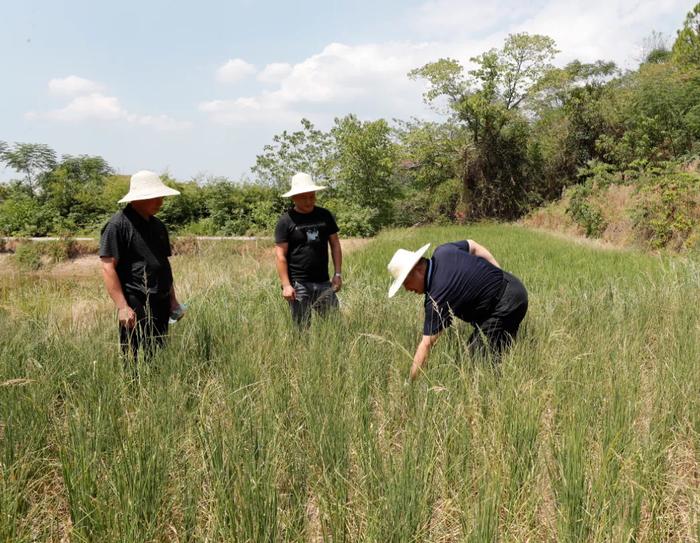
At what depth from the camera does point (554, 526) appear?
1.79 metres

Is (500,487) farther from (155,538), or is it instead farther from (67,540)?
(67,540)

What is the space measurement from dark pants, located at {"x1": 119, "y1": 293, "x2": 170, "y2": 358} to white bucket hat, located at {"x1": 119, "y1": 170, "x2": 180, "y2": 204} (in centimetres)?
60

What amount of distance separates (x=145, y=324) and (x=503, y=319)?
7.30 feet

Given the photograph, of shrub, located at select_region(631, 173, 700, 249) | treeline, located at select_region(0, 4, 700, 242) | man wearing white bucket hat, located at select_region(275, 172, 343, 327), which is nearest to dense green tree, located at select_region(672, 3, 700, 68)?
treeline, located at select_region(0, 4, 700, 242)

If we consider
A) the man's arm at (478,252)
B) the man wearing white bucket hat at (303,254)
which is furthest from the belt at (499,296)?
the man wearing white bucket hat at (303,254)

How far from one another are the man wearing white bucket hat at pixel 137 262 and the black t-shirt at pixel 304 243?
98cm

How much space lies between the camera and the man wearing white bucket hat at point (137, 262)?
9.64 feet

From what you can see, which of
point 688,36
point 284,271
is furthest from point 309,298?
point 688,36

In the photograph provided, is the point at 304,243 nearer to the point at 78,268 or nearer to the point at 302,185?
the point at 302,185

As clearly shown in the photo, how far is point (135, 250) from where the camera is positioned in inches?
120

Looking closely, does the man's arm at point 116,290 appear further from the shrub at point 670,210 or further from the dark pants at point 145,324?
the shrub at point 670,210

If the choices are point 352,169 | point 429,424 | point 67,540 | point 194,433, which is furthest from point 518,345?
point 352,169

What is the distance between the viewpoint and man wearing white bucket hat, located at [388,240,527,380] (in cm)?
275

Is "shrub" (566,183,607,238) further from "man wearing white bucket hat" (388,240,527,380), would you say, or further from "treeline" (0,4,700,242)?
"man wearing white bucket hat" (388,240,527,380)
